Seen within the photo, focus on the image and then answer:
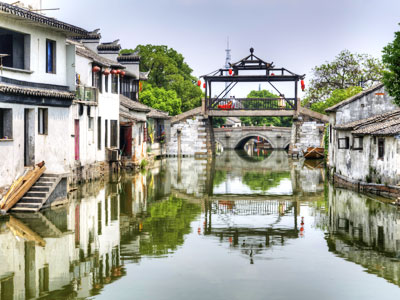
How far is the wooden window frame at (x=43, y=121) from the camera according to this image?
1972 centimetres

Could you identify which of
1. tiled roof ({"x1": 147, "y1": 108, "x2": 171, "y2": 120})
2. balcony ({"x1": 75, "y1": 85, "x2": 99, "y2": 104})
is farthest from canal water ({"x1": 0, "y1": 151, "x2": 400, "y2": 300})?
tiled roof ({"x1": 147, "y1": 108, "x2": 171, "y2": 120})

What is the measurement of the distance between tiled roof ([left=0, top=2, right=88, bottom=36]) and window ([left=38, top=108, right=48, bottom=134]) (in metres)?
2.72

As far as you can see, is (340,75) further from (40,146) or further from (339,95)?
(40,146)

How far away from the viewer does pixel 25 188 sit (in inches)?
706

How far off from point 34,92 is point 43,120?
152cm

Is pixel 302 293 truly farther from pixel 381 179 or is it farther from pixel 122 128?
pixel 122 128

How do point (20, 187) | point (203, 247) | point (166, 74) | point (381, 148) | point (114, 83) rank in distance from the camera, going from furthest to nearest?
point (166, 74), point (114, 83), point (381, 148), point (20, 187), point (203, 247)

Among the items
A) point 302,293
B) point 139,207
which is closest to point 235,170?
point 139,207

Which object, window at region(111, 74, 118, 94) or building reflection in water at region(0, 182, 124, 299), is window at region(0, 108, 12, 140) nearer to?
building reflection in water at region(0, 182, 124, 299)

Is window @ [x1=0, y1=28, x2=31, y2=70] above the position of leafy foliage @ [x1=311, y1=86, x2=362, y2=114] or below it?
below

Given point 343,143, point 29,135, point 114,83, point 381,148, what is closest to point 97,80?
point 114,83

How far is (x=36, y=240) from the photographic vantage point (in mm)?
14039

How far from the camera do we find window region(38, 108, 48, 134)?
19.7 m

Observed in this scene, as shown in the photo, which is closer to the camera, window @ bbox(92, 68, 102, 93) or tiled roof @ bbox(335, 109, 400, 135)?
tiled roof @ bbox(335, 109, 400, 135)
